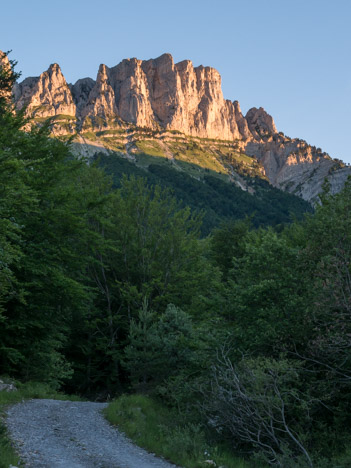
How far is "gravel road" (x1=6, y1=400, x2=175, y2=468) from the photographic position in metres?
8.49

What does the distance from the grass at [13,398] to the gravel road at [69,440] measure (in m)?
0.29

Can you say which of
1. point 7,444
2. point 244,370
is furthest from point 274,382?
point 7,444

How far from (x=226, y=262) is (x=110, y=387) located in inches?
829

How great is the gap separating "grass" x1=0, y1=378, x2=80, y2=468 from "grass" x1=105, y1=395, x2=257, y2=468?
289 cm

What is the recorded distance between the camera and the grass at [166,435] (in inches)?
382

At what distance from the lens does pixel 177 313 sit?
60.8 feet

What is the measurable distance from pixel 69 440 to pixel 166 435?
2.96m

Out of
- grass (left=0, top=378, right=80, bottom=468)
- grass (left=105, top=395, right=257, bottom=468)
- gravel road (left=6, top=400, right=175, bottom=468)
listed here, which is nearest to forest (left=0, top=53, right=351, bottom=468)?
grass (left=105, top=395, right=257, bottom=468)

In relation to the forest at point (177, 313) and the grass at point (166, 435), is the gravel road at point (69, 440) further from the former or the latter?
the forest at point (177, 313)

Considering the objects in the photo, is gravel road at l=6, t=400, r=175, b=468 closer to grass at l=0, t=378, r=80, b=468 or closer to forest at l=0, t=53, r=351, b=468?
grass at l=0, t=378, r=80, b=468

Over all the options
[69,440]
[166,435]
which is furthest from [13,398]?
[166,435]

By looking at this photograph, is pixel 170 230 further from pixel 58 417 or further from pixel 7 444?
pixel 7 444

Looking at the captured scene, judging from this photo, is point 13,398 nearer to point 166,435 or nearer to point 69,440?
point 69,440

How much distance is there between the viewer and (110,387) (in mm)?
24344
